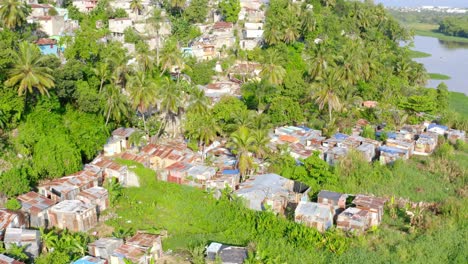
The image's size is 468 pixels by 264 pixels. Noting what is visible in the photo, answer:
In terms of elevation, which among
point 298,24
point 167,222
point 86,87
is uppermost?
point 298,24

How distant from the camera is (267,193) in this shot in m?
21.5

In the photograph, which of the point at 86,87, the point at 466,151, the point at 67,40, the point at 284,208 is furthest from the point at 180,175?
the point at 466,151

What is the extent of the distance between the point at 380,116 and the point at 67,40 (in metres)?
23.9

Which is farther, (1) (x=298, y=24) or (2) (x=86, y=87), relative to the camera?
(1) (x=298, y=24)

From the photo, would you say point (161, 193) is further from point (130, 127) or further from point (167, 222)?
point (130, 127)

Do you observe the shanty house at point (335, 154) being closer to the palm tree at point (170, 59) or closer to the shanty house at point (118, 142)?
the shanty house at point (118, 142)

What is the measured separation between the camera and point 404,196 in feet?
75.7

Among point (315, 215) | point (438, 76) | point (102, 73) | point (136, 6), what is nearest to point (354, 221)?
point (315, 215)

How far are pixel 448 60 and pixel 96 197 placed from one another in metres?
63.0

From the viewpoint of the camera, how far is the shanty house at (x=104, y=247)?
17.1 meters

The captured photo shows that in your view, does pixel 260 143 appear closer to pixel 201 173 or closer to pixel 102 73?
pixel 201 173

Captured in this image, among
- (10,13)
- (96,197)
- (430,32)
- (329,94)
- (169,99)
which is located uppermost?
(10,13)

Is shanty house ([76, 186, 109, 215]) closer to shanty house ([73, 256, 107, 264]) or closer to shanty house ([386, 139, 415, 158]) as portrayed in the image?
shanty house ([73, 256, 107, 264])

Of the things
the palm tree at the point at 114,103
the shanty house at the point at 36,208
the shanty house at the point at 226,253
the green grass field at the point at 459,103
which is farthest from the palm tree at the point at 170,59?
the green grass field at the point at 459,103
